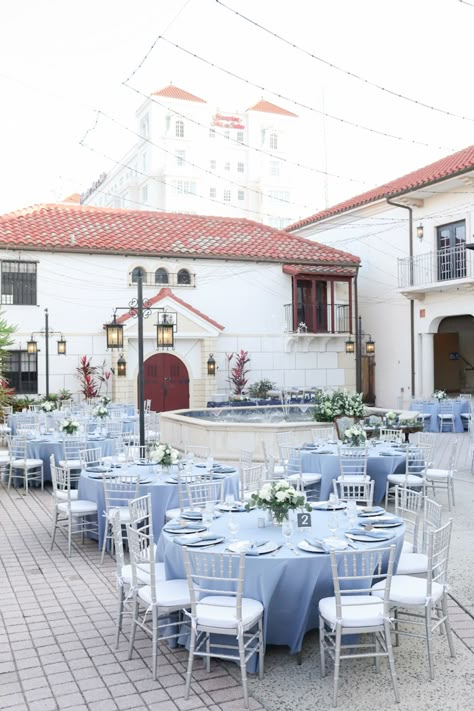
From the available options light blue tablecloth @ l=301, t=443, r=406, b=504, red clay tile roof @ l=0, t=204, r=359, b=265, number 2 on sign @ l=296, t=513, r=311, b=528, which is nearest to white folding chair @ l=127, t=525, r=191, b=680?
number 2 on sign @ l=296, t=513, r=311, b=528

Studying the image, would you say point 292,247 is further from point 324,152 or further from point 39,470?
point 324,152

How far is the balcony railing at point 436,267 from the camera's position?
23922 millimetres

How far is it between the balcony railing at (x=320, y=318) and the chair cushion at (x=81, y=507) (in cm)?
1918

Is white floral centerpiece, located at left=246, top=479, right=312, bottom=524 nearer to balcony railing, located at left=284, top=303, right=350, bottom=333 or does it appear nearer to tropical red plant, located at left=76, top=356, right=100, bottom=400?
tropical red plant, located at left=76, top=356, right=100, bottom=400

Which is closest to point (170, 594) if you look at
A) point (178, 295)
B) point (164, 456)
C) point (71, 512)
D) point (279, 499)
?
point (279, 499)

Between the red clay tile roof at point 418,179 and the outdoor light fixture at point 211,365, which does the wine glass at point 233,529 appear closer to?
the red clay tile roof at point 418,179

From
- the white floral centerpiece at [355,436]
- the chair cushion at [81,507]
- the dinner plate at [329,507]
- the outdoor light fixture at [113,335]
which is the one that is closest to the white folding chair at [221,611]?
the dinner plate at [329,507]

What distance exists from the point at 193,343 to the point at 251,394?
295cm

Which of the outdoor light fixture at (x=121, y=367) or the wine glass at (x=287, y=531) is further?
the outdoor light fixture at (x=121, y=367)

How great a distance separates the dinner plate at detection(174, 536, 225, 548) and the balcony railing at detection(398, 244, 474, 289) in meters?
19.1

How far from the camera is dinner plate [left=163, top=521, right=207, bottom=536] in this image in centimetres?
624

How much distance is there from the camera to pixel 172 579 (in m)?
5.96

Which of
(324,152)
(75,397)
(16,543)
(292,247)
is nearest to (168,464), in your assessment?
(16,543)

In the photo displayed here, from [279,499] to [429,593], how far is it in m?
1.50
